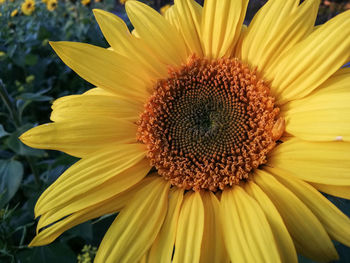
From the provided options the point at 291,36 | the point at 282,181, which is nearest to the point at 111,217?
the point at 282,181

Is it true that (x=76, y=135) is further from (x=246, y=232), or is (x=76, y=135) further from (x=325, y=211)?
(x=325, y=211)

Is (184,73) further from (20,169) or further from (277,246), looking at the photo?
(20,169)

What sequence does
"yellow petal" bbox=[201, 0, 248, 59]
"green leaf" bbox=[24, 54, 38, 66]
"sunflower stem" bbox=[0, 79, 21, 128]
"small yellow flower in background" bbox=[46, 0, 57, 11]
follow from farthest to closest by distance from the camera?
"small yellow flower in background" bbox=[46, 0, 57, 11]
"green leaf" bbox=[24, 54, 38, 66]
"sunflower stem" bbox=[0, 79, 21, 128]
"yellow petal" bbox=[201, 0, 248, 59]

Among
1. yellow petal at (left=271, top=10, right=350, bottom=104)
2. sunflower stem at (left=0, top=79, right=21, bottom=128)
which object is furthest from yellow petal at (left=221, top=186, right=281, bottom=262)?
sunflower stem at (left=0, top=79, right=21, bottom=128)

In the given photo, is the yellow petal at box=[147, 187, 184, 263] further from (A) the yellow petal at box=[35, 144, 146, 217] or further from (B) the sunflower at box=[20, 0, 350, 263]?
(A) the yellow petal at box=[35, 144, 146, 217]

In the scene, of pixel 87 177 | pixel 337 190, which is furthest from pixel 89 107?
pixel 337 190

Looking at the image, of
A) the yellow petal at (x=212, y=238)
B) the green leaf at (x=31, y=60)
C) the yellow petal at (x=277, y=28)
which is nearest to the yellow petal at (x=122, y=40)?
the yellow petal at (x=277, y=28)

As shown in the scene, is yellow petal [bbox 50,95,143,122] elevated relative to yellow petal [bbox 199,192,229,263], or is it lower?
elevated
